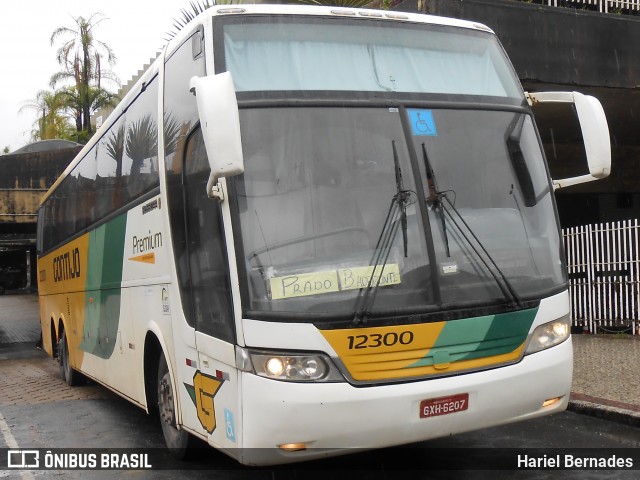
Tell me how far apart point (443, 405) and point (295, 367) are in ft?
3.28

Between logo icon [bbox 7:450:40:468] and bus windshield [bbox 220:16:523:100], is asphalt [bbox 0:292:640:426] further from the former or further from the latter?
logo icon [bbox 7:450:40:468]

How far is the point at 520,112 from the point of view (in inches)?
224

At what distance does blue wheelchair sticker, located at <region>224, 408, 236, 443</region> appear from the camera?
15.7 ft

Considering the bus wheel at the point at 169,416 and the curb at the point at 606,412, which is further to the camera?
the curb at the point at 606,412

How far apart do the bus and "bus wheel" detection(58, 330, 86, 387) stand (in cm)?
622

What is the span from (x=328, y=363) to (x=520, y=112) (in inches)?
98.0

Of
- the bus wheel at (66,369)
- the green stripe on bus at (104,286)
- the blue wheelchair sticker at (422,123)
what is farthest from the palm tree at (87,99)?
the blue wheelchair sticker at (422,123)

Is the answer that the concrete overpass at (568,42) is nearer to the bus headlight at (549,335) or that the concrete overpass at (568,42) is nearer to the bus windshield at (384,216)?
the bus windshield at (384,216)

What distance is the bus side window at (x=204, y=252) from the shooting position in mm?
4910

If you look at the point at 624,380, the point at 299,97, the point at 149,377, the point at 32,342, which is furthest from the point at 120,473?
the point at 32,342

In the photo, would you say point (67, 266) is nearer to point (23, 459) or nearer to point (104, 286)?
point (104, 286)

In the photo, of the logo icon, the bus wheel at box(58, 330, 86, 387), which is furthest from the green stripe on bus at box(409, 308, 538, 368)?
the bus wheel at box(58, 330, 86, 387)

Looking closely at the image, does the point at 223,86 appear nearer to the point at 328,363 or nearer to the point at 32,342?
the point at 328,363

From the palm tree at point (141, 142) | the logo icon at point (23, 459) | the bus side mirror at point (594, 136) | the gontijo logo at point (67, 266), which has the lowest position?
the logo icon at point (23, 459)
